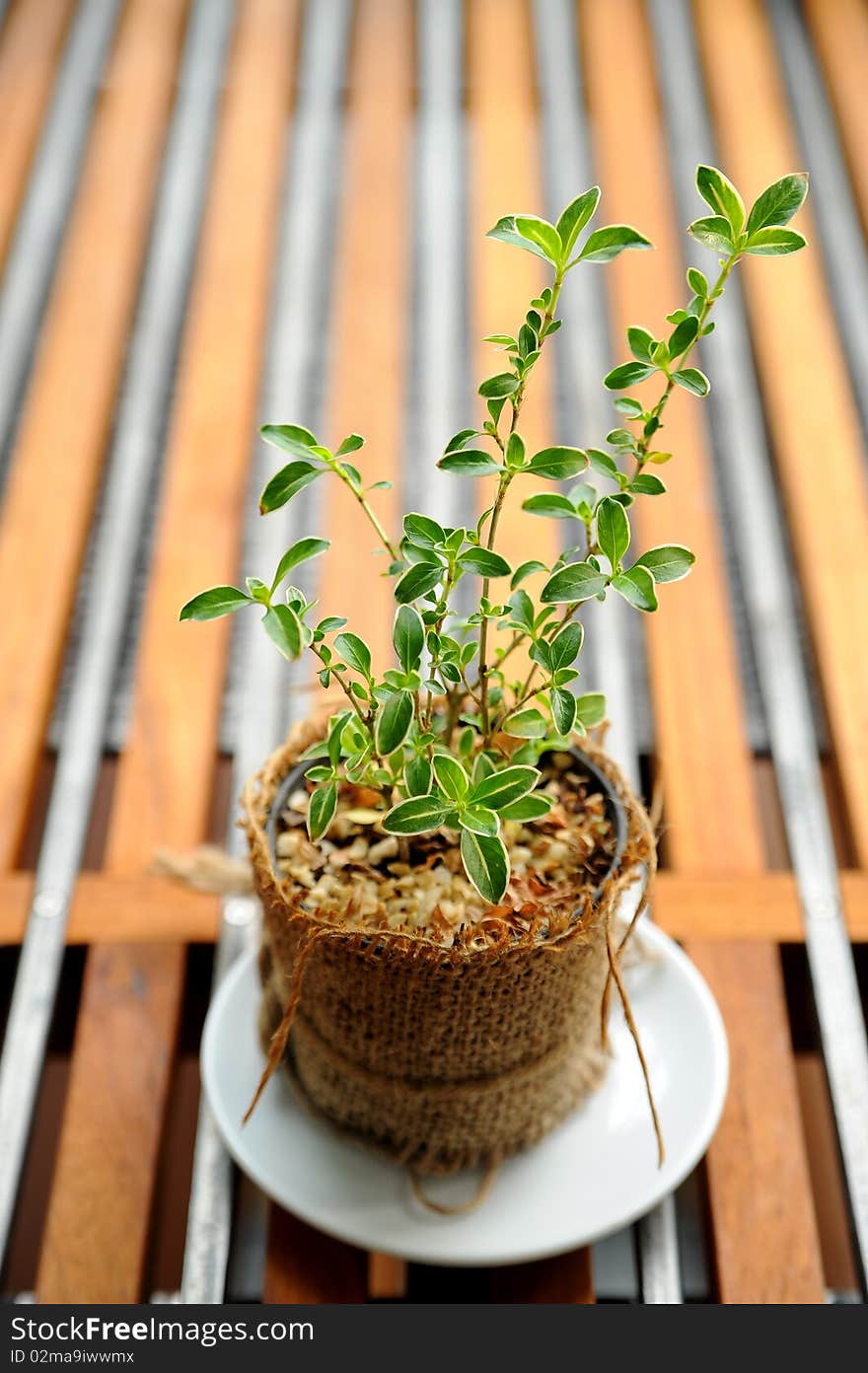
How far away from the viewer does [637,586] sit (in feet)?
1.85

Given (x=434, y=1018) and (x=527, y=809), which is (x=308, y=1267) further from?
(x=527, y=809)

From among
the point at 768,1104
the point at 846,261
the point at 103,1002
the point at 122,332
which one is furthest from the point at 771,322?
the point at 103,1002

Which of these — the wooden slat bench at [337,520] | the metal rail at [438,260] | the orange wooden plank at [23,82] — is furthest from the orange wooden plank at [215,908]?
the orange wooden plank at [23,82]

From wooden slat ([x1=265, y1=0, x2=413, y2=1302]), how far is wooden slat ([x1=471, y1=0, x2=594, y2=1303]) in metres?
0.10

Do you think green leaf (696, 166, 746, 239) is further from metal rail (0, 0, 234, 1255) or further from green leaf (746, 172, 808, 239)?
metal rail (0, 0, 234, 1255)

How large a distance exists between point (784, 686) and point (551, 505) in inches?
21.5

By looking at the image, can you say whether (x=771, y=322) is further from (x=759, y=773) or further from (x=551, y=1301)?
(x=551, y=1301)

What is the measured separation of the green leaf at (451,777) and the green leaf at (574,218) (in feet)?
0.80

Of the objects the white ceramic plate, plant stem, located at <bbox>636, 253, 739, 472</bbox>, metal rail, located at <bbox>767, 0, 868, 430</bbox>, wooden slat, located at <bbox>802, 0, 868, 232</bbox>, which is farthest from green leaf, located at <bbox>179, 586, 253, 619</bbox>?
wooden slat, located at <bbox>802, 0, 868, 232</bbox>

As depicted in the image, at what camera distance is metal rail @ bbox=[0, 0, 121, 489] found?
141 cm

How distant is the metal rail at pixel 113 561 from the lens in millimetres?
841

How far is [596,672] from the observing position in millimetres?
1106

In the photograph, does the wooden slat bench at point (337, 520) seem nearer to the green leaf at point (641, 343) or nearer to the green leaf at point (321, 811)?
the green leaf at point (321, 811)

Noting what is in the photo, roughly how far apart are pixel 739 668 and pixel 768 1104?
A: 1.44 feet
